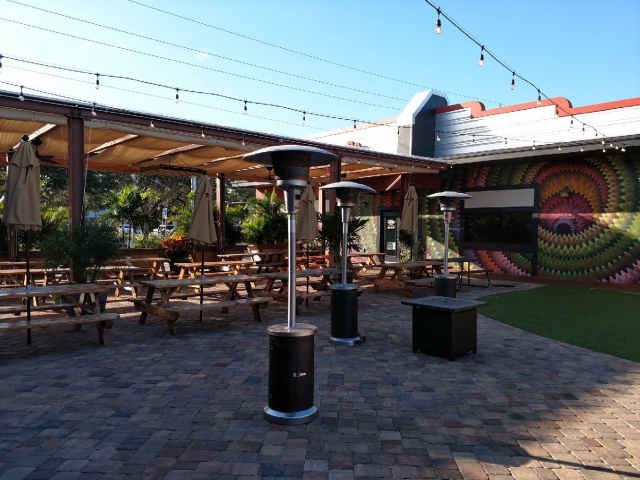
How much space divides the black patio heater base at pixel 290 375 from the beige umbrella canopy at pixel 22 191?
4058 mm

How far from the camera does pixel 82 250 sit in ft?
20.9

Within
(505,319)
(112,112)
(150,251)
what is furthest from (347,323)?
(150,251)

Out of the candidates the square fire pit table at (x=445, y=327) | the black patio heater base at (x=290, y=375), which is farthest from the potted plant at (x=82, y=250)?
the square fire pit table at (x=445, y=327)

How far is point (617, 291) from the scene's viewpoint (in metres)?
10.6

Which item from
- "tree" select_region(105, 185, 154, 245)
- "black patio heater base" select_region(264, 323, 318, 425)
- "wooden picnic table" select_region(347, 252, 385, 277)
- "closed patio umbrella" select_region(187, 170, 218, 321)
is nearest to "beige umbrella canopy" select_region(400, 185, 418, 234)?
"wooden picnic table" select_region(347, 252, 385, 277)

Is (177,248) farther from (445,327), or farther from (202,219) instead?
(445,327)

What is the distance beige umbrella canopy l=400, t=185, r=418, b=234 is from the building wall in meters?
3.92

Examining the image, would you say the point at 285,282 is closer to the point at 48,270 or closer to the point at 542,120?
the point at 48,270

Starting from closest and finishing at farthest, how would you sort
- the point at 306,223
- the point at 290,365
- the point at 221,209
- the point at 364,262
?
the point at 290,365 → the point at 306,223 → the point at 364,262 → the point at 221,209

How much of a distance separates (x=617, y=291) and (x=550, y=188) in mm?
3252

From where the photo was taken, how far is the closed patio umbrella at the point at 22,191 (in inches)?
221

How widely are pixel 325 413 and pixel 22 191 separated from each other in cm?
464

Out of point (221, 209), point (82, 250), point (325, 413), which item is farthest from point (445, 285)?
point (221, 209)

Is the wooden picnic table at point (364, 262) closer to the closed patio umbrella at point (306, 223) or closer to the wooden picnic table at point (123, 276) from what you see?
the closed patio umbrella at point (306, 223)
